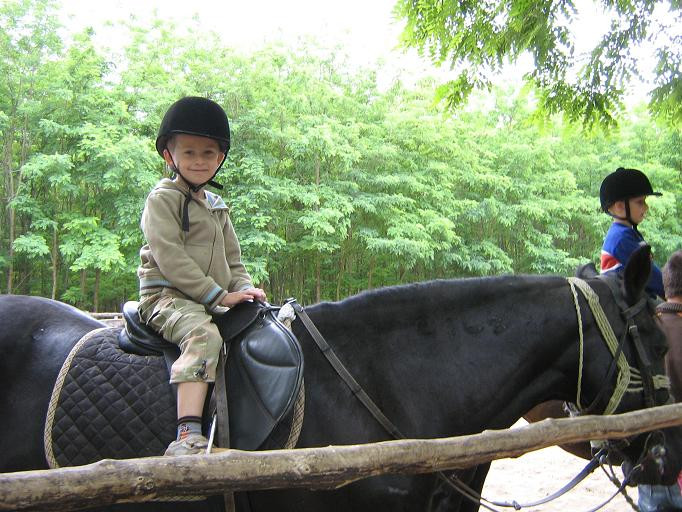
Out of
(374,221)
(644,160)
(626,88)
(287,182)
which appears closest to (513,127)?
(644,160)

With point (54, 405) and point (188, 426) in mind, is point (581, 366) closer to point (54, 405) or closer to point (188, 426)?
point (188, 426)

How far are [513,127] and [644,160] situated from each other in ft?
18.7

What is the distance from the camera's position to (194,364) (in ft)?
6.45

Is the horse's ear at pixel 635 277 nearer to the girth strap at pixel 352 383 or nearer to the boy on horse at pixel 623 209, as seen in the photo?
the girth strap at pixel 352 383

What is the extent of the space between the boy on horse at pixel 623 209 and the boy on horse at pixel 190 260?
7.76 feet

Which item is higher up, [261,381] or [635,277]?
[635,277]

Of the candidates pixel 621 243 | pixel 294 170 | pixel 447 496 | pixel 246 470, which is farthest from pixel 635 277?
pixel 294 170

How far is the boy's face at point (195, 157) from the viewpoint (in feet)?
7.97

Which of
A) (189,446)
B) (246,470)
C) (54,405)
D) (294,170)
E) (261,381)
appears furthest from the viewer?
(294,170)

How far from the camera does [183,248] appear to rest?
7.49 feet

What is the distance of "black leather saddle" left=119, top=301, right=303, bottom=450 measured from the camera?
1947 millimetres

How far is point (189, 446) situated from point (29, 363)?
0.92 meters

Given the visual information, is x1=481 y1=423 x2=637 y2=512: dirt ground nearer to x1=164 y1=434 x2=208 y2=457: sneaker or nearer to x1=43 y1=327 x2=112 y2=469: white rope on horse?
x1=164 y1=434 x2=208 y2=457: sneaker

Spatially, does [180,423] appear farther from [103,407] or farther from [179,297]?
[179,297]
